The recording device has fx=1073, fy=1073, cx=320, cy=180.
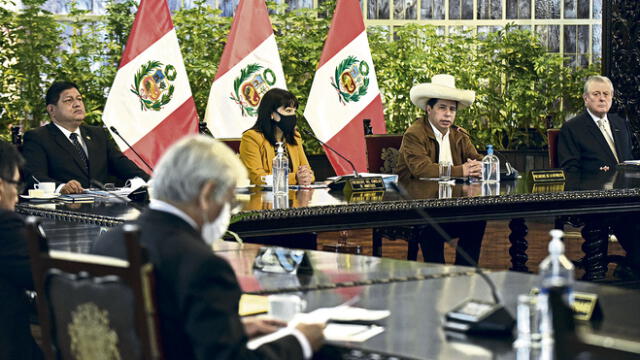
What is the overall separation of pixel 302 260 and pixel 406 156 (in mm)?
2898

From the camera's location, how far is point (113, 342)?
6.61 feet

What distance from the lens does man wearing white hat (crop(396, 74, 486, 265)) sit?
5469 mm

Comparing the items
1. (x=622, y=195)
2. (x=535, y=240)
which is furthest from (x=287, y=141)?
(x=535, y=240)

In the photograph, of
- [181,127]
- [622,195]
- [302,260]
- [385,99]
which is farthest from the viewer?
[385,99]

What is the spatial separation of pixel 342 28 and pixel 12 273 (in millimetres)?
5142

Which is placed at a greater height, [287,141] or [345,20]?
[345,20]

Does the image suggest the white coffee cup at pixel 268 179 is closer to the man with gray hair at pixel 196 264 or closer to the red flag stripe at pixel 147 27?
the red flag stripe at pixel 147 27

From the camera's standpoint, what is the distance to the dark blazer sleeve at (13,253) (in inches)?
111

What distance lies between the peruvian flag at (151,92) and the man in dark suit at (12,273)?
3.56 meters

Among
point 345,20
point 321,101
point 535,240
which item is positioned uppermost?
point 345,20

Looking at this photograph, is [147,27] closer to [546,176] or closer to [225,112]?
[225,112]

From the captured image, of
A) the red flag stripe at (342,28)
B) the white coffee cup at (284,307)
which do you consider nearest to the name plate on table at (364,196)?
the white coffee cup at (284,307)

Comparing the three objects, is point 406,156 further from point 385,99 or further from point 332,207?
point 385,99

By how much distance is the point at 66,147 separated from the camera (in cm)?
547
